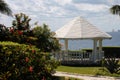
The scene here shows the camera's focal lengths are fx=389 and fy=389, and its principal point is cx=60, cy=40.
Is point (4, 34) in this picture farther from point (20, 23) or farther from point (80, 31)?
point (80, 31)

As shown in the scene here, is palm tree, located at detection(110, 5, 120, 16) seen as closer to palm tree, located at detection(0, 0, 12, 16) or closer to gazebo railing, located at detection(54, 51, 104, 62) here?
gazebo railing, located at detection(54, 51, 104, 62)

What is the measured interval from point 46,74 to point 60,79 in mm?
2789

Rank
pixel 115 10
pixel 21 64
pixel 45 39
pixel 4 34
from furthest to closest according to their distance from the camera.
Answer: pixel 115 10, pixel 45 39, pixel 4 34, pixel 21 64

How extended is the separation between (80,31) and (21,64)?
19809 millimetres

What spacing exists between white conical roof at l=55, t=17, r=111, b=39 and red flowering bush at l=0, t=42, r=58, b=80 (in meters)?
17.1

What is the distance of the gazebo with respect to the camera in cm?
3221

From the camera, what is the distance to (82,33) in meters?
32.4

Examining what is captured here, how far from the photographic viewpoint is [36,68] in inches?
564

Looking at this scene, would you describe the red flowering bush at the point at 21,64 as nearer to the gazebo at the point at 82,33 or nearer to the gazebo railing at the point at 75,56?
the gazebo railing at the point at 75,56

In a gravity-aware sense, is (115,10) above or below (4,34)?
above

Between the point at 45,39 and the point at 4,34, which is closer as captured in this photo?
the point at 4,34

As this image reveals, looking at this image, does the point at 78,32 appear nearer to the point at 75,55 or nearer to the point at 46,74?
the point at 75,55

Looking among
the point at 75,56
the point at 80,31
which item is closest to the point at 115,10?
the point at 80,31

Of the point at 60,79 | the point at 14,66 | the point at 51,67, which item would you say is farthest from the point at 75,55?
the point at 14,66
